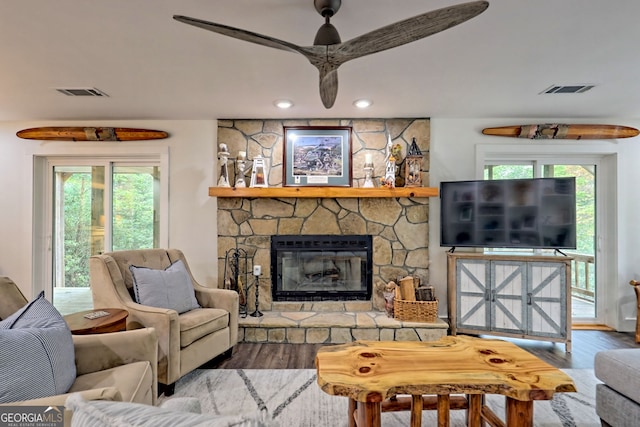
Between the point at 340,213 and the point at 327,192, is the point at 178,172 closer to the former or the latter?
the point at 327,192

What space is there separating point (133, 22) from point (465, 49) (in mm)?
2061

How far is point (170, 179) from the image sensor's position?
3.59 m

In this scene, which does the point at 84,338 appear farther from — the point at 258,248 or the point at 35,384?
the point at 258,248

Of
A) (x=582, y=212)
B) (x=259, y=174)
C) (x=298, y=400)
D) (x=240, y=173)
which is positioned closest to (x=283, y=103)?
(x=259, y=174)

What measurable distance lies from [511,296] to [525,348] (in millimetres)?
515

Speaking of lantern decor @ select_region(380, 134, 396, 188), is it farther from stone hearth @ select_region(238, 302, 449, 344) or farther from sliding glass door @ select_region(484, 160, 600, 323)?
stone hearth @ select_region(238, 302, 449, 344)

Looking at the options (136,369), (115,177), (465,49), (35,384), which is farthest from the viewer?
(115,177)

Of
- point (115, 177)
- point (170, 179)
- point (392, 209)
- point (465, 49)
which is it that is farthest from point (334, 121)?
point (115, 177)

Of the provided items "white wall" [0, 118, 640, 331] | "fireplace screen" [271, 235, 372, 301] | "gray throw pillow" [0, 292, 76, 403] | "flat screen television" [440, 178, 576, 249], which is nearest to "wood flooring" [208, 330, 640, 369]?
"white wall" [0, 118, 640, 331]

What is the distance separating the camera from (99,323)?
195 cm

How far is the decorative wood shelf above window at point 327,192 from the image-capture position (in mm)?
3297

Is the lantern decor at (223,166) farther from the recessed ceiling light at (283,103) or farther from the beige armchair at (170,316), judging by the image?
the beige armchair at (170,316)

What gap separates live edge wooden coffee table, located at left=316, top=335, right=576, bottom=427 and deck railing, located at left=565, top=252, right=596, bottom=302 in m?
2.72

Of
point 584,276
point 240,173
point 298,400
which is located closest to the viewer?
point 298,400
